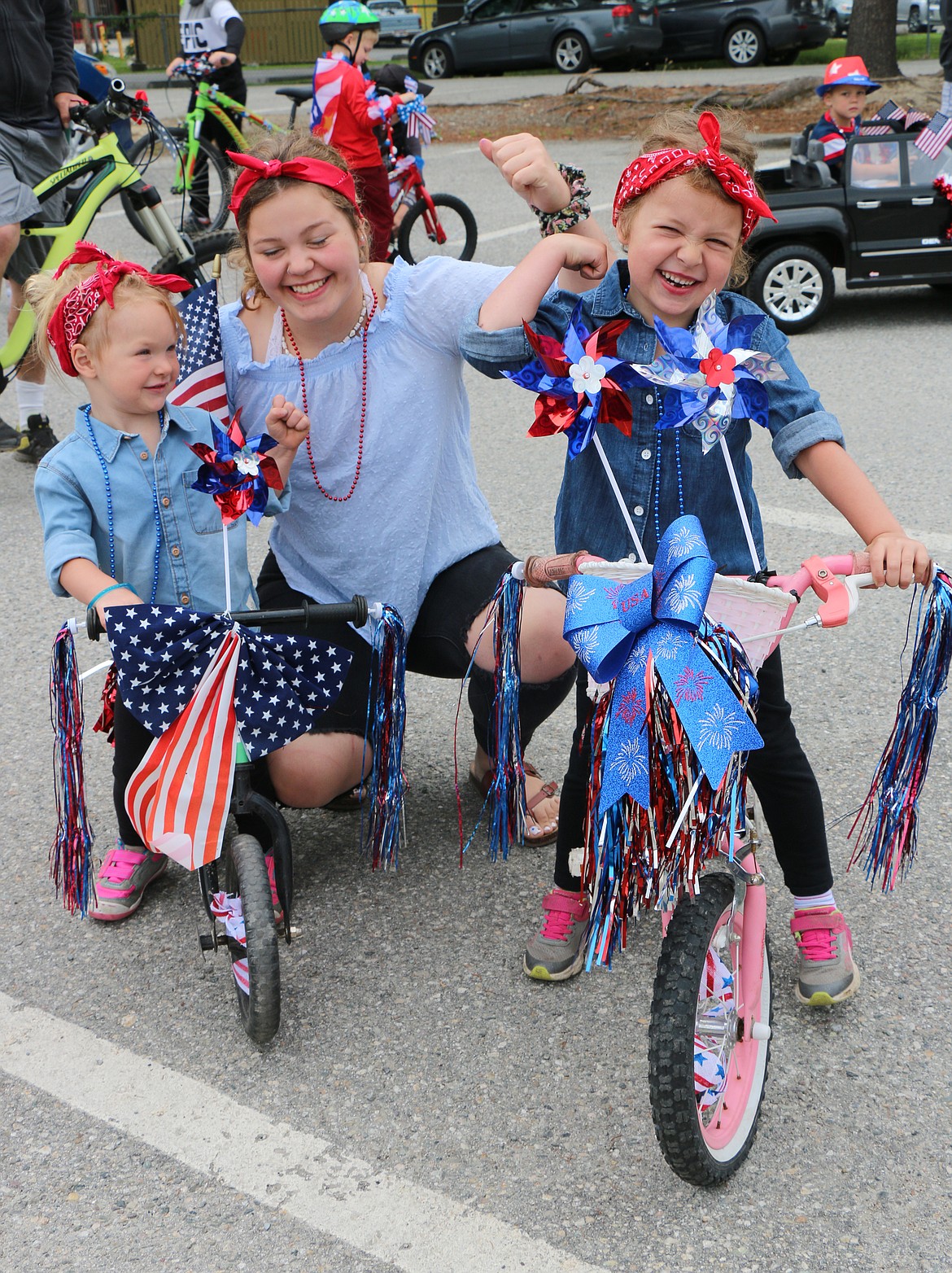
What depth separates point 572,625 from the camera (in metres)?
1.94

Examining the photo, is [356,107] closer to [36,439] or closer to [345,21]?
[345,21]

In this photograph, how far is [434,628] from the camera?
2908 millimetres

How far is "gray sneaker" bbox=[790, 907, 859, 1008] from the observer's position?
2.52 metres

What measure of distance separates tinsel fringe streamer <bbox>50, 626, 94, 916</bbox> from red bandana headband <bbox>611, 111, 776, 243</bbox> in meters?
1.37

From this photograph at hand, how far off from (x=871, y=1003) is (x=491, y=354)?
59.5 inches

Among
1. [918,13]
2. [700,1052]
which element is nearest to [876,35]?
[918,13]

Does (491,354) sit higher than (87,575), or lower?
higher

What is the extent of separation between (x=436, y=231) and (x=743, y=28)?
14211 millimetres

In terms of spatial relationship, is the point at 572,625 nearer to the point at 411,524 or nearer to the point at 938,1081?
the point at 411,524

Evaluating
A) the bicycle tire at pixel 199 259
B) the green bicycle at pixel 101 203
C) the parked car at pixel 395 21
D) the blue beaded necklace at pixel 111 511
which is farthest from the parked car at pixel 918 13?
the blue beaded necklace at pixel 111 511

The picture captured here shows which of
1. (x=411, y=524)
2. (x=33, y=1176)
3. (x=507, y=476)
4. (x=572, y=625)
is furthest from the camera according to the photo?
(x=507, y=476)

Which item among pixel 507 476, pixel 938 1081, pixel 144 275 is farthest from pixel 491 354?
pixel 507 476

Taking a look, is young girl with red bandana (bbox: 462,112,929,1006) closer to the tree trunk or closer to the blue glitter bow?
the blue glitter bow

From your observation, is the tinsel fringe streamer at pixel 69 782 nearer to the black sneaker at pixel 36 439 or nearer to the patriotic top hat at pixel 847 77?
the black sneaker at pixel 36 439
